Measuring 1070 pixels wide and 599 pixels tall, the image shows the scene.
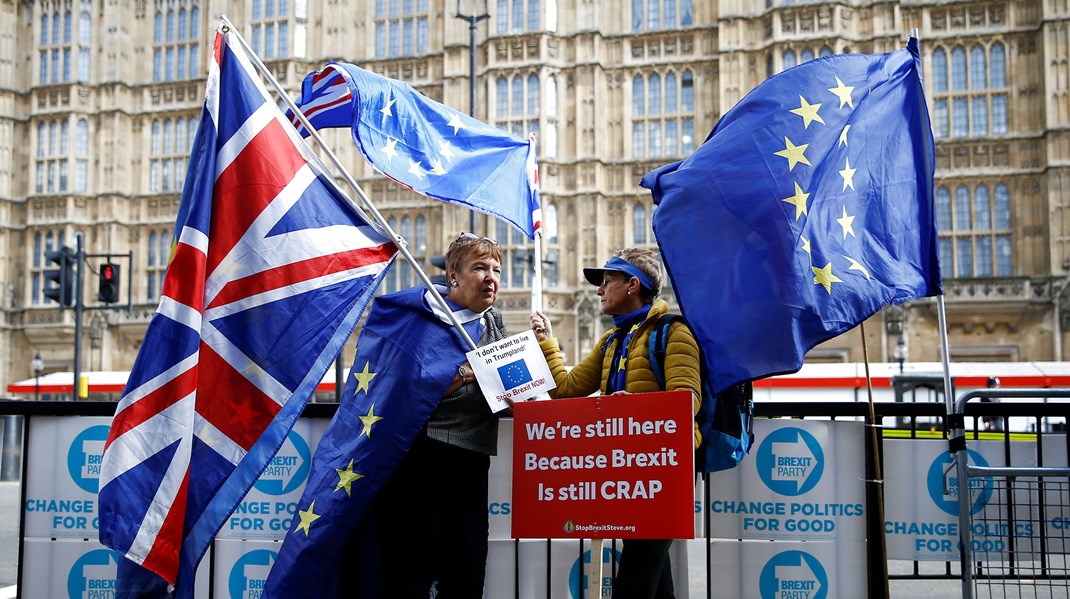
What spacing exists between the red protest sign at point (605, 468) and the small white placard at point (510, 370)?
0.08 metres

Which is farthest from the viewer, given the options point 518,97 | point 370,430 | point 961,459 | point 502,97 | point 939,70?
point 502,97

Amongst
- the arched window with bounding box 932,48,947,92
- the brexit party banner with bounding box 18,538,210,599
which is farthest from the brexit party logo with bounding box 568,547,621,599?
the arched window with bounding box 932,48,947,92

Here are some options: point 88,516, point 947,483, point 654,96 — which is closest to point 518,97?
point 654,96

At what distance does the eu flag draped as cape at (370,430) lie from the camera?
392 cm

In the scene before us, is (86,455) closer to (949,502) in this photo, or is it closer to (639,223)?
(949,502)

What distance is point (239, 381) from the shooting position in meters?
3.84

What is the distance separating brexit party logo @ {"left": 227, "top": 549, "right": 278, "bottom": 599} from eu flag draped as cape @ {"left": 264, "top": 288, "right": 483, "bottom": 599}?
744 mm

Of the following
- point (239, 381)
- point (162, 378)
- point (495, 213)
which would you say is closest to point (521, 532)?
point (239, 381)

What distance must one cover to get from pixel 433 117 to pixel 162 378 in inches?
96.5

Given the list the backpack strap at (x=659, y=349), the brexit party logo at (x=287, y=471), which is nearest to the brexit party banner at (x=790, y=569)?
the backpack strap at (x=659, y=349)

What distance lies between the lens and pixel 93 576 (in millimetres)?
4801

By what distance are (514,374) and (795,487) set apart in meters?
1.57

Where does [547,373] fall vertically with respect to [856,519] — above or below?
above

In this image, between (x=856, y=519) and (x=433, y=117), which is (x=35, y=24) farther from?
(x=856, y=519)
